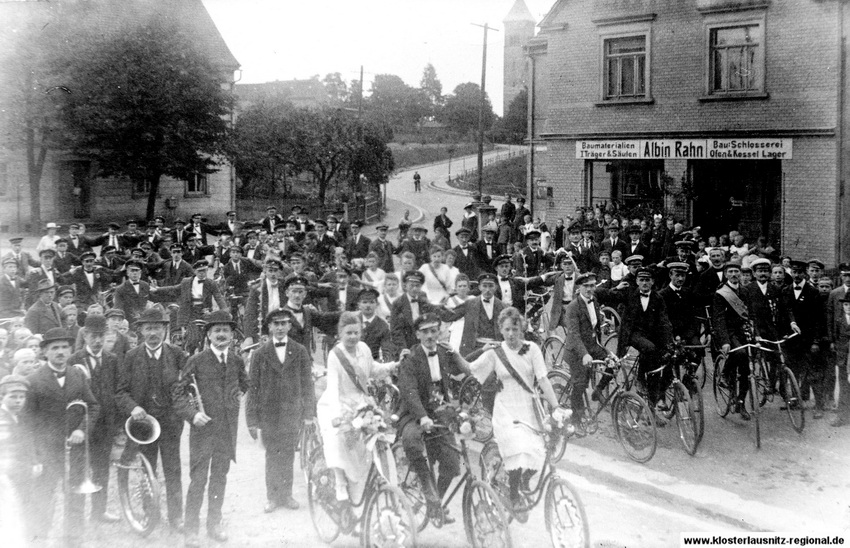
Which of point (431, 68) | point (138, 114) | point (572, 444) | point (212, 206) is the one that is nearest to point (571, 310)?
point (572, 444)

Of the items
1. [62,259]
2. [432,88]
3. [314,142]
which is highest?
[432,88]

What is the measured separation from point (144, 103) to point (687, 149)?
62.6 feet

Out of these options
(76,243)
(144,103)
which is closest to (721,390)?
(76,243)

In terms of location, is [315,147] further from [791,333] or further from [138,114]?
[791,333]

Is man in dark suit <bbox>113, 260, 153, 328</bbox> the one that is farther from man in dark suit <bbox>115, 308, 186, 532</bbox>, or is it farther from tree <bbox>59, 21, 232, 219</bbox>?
tree <bbox>59, 21, 232, 219</bbox>

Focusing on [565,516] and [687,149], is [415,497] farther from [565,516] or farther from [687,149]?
[687,149]

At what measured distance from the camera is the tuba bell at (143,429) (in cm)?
703

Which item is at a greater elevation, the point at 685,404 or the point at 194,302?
the point at 194,302

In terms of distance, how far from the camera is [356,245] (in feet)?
51.8

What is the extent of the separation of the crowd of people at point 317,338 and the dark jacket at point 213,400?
0.7 inches

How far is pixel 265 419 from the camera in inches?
302

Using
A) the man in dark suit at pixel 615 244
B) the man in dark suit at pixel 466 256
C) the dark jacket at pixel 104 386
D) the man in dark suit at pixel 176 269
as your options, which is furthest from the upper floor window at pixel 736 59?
the dark jacket at pixel 104 386

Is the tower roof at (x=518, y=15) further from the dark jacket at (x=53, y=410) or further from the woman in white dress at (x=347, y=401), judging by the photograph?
the dark jacket at (x=53, y=410)

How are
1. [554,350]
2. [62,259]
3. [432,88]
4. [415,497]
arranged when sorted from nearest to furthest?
[415,497]
[554,350]
[62,259]
[432,88]
